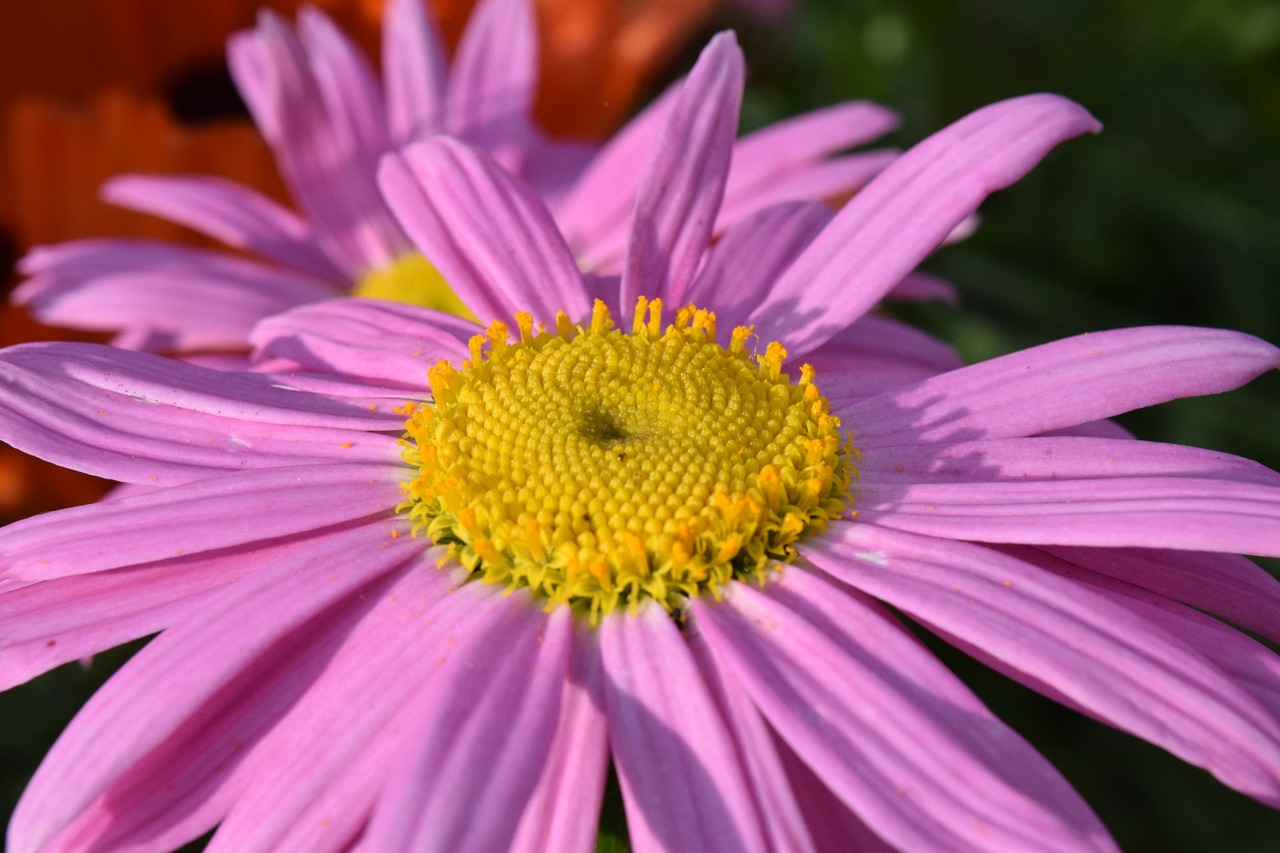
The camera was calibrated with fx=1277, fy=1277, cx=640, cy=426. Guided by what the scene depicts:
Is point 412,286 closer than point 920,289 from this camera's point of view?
No

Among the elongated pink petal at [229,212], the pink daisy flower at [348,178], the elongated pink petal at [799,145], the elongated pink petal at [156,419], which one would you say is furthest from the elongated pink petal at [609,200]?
the elongated pink petal at [156,419]

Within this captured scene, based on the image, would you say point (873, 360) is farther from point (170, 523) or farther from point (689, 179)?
point (170, 523)

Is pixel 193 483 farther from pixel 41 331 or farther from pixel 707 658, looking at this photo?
pixel 41 331

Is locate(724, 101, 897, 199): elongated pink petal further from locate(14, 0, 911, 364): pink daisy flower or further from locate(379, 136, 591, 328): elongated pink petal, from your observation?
locate(379, 136, 591, 328): elongated pink petal

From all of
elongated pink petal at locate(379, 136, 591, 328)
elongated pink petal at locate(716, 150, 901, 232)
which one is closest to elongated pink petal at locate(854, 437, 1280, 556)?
elongated pink petal at locate(379, 136, 591, 328)

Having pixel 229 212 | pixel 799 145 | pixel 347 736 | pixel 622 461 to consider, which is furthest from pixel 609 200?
pixel 347 736

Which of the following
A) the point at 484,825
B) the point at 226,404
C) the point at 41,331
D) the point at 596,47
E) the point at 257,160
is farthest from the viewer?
the point at 596,47

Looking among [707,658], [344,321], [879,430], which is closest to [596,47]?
[344,321]
